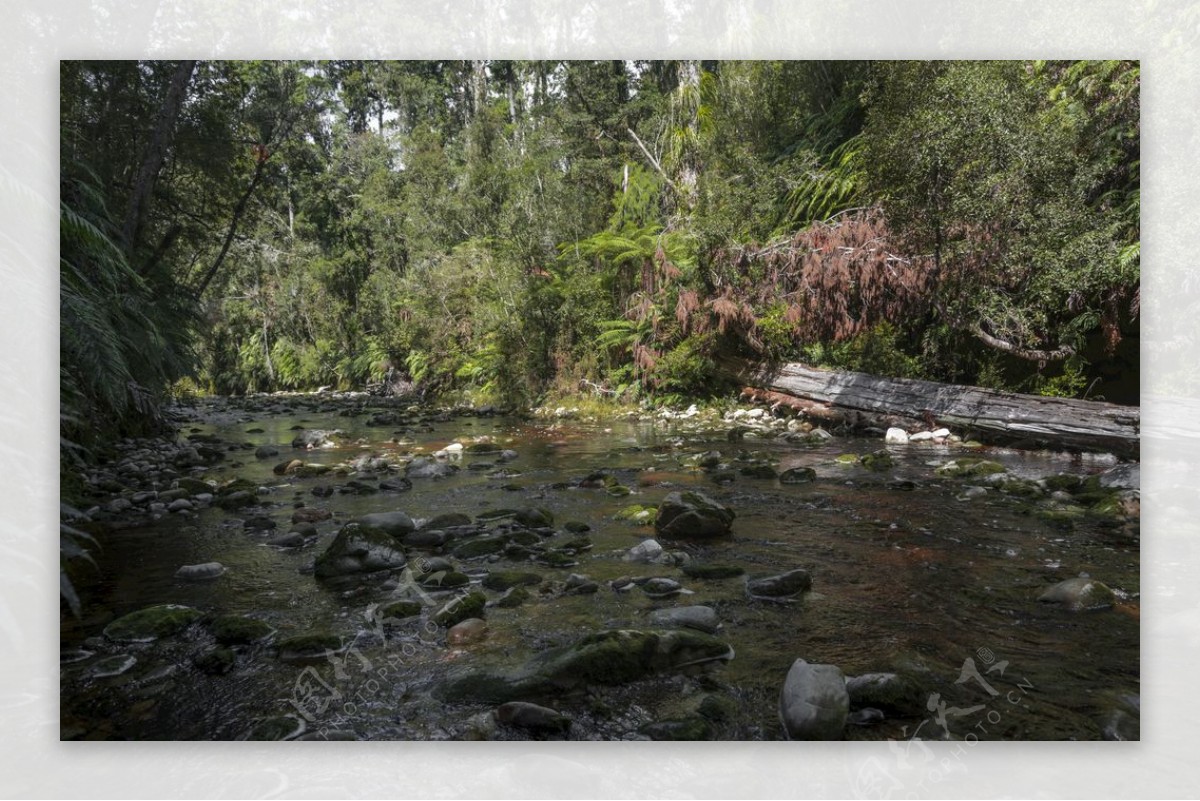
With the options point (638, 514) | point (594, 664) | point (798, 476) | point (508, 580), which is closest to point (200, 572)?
point (508, 580)

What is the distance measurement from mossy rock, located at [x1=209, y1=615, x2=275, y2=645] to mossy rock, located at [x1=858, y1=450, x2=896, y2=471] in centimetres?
407

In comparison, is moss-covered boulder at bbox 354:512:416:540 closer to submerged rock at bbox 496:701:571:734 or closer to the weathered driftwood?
submerged rock at bbox 496:701:571:734

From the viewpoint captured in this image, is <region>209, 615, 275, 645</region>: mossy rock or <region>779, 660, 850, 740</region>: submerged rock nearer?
<region>779, 660, 850, 740</region>: submerged rock

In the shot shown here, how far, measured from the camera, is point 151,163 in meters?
4.07

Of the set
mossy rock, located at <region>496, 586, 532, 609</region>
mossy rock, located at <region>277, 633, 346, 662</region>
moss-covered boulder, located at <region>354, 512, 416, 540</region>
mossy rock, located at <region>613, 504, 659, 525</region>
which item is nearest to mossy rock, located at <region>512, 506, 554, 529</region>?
mossy rock, located at <region>613, 504, 659, 525</region>

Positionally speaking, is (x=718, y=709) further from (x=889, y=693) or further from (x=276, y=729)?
(x=276, y=729)

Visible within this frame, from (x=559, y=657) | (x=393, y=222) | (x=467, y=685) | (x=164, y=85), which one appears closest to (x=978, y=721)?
(x=559, y=657)

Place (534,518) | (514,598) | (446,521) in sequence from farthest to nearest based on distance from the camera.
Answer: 1. (534,518)
2. (446,521)
3. (514,598)

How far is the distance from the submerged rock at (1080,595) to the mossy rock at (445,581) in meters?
2.48

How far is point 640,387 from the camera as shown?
6.54 metres

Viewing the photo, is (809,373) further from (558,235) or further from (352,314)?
(352,314)

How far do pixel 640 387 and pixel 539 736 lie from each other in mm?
4352

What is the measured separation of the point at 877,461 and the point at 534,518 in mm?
2789

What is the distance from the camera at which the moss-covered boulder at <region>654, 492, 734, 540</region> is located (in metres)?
3.85
